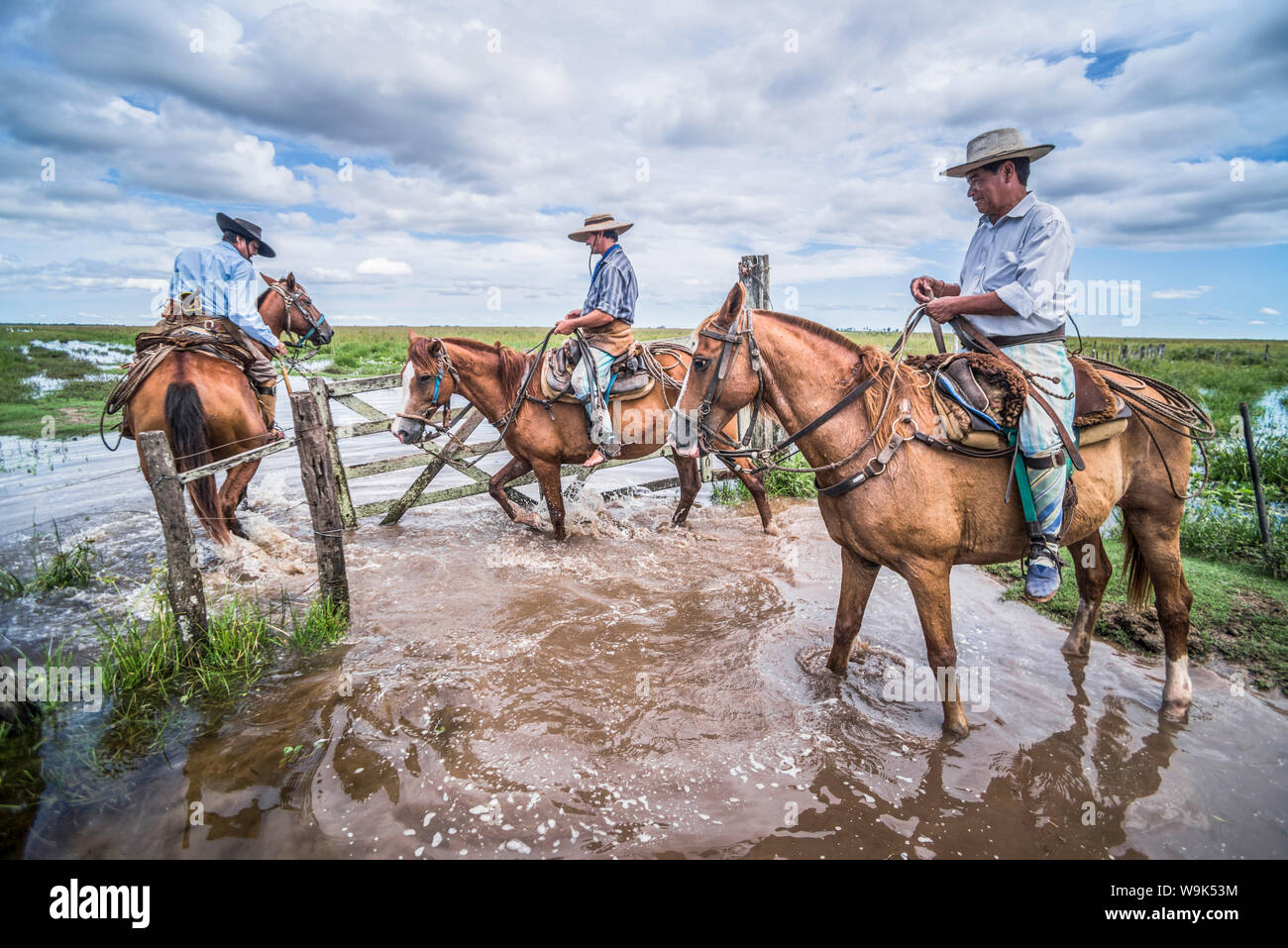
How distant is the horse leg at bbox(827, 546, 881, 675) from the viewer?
13.5 ft

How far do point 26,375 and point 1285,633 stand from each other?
3342 centimetres

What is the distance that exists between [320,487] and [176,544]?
100cm

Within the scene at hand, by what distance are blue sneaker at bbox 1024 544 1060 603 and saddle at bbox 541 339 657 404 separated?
4.74 m

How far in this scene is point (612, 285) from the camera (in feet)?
22.5

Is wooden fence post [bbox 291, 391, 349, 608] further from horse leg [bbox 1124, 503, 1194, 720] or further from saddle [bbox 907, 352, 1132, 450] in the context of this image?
horse leg [bbox 1124, 503, 1194, 720]

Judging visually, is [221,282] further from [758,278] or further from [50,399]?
[50,399]

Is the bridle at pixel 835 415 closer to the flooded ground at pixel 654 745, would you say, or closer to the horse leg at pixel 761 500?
the flooded ground at pixel 654 745

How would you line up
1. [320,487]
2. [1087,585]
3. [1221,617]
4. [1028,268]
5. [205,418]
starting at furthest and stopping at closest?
1. [205,418]
2. [1221,617]
3. [1087,585]
4. [320,487]
5. [1028,268]

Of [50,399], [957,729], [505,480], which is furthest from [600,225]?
[50,399]

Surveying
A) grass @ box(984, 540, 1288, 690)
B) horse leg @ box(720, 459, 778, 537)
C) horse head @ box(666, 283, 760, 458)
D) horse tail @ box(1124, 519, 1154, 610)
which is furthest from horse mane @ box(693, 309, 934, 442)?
horse leg @ box(720, 459, 778, 537)

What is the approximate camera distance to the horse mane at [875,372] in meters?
3.64

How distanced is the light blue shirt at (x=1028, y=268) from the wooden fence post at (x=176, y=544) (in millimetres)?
5592

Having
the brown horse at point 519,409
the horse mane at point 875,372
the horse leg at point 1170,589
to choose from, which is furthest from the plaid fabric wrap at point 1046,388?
the brown horse at point 519,409

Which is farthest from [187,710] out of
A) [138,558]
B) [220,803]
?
[138,558]
